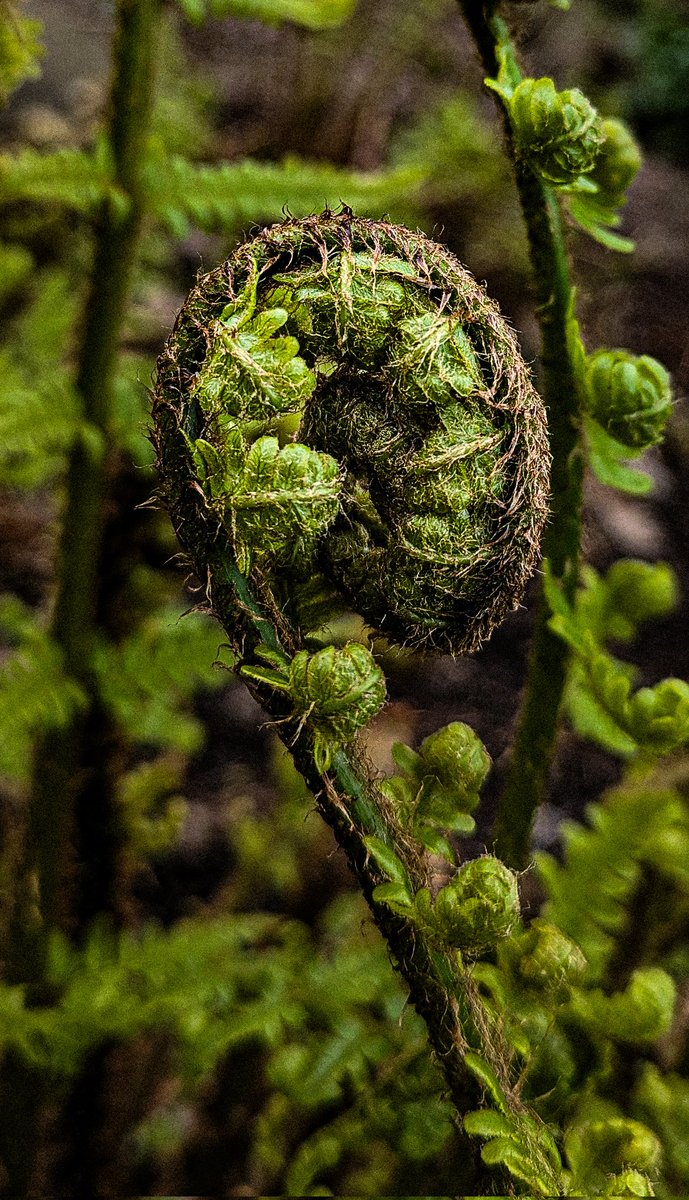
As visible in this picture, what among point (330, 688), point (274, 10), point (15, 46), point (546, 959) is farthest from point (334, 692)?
point (15, 46)

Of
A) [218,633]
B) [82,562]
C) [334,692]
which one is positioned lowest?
[218,633]

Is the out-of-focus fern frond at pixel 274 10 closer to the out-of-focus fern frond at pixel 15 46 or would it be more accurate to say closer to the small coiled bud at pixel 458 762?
the out-of-focus fern frond at pixel 15 46

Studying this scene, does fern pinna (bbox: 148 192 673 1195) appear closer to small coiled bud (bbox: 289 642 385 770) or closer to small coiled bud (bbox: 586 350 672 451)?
small coiled bud (bbox: 289 642 385 770)

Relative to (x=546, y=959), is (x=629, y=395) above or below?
above

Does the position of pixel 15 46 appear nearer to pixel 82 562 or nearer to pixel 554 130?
pixel 82 562

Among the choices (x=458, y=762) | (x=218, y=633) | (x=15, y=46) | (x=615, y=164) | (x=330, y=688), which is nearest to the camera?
(x=330, y=688)

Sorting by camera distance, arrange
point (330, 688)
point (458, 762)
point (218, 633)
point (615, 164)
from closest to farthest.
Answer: point (330, 688)
point (458, 762)
point (615, 164)
point (218, 633)

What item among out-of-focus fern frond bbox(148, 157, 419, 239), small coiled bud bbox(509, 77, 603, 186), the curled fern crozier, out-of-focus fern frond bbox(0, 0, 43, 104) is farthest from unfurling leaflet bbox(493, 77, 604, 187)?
out-of-focus fern frond bbox(0, 0, 43, 104)
